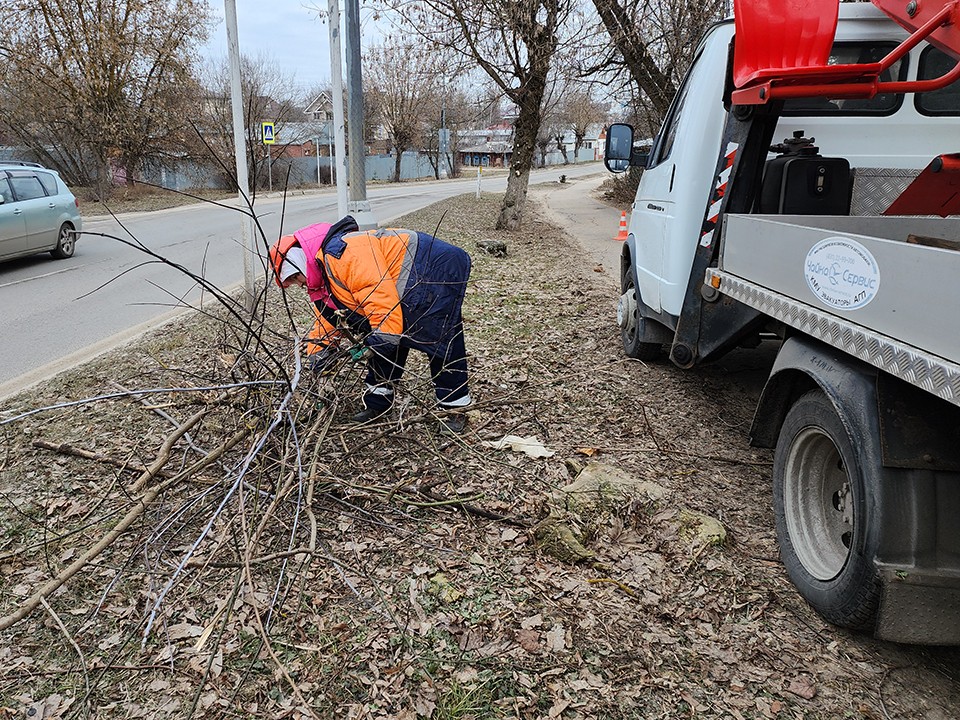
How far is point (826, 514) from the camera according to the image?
10.3 ft

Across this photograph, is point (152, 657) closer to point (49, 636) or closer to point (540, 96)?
point (49, 636)

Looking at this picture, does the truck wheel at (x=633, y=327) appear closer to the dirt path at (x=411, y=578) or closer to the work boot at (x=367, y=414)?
the dirt path at (x=411, y=578)

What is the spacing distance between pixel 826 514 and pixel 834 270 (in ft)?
3.52

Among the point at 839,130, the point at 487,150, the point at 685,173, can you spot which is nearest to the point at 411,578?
the point at 685,173

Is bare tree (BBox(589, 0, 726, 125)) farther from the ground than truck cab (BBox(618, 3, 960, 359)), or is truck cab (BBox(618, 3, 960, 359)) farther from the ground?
bare tree (BBox(589, 0, 726, 125))

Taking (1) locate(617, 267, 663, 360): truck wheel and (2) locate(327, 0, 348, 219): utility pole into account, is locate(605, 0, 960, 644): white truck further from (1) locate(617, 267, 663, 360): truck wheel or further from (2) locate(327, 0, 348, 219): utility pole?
(2) locate(327, 0, 348, 219): utility pole

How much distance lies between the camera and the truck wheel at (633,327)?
19.2 feet

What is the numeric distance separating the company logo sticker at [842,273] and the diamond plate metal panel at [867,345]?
81 millimetres

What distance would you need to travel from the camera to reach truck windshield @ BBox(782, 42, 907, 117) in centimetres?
455

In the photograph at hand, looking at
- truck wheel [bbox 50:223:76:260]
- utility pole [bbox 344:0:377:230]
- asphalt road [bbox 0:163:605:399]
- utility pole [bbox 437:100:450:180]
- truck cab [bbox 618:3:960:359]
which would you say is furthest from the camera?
utility pole [bbox 437:100:450:180]

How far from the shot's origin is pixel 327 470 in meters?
3.48

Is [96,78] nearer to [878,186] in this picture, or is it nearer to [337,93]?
[337,93]

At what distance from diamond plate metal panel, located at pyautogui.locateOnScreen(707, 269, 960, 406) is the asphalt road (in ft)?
7.50

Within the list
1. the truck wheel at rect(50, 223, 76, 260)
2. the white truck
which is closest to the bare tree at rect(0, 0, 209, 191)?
the truck wheel at rect(50, 223, 76, 260)
